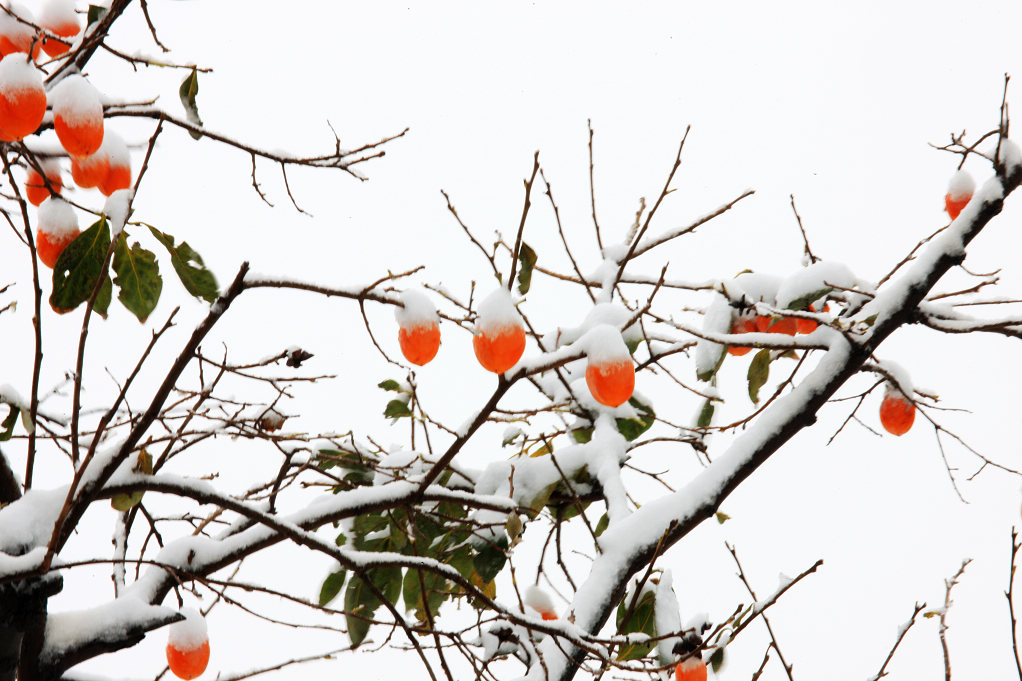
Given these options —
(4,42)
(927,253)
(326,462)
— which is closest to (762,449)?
(927,253)

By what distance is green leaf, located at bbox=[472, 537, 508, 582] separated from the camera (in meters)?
2.10

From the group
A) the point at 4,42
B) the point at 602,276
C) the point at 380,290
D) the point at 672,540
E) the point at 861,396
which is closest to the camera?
the point at 380,290

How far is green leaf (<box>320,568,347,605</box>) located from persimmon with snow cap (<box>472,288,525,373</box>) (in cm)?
114

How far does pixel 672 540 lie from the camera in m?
1.84

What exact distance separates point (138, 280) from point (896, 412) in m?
2.07

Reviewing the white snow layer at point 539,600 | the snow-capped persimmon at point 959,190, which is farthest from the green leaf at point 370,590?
the snow-capped persimmon at point 959,190

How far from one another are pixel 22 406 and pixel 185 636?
603mm

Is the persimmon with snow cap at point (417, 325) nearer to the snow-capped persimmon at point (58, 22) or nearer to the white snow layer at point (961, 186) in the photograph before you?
the snow-capped persimmon at point (58, 22)

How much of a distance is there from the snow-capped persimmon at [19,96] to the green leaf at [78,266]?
0.76 feet

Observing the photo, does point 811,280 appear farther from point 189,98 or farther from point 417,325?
point 189,98

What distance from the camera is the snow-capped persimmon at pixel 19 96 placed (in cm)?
149

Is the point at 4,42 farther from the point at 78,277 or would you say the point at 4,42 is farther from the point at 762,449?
the point at 762,449

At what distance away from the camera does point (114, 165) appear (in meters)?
1.79

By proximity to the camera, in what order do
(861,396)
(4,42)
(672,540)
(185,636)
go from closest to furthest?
(185,636) → (4,42) → (672,540) → (861,396)
